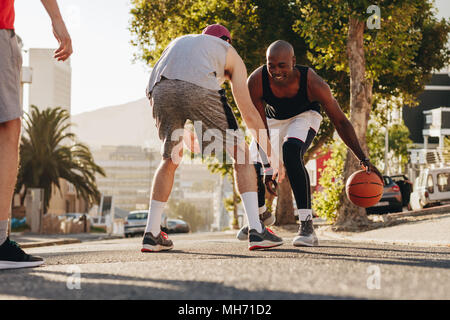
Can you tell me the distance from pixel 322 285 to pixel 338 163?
13439 millimetres

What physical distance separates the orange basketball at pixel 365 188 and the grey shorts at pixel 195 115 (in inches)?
105

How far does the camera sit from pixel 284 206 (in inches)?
835

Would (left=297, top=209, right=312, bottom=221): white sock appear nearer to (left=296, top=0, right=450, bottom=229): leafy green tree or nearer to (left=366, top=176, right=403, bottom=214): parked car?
(left=296, top=0, right=450, bottom=229): leafy green tree

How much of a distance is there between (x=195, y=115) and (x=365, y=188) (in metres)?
3.00

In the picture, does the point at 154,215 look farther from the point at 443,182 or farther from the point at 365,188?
the point at 443,182

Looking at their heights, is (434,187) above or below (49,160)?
below

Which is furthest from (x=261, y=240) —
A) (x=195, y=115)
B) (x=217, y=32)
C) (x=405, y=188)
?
(x=405, y=188)

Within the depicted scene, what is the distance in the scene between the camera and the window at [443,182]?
26880mm

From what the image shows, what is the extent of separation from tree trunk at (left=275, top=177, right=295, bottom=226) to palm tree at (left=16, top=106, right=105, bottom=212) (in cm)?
1899

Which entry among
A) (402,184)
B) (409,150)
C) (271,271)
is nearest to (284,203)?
(402,184)

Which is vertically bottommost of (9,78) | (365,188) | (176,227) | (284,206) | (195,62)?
(176,227)

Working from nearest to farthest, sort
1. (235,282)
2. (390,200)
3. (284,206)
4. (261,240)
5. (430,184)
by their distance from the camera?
(235,282)
(261,240)
(284,206)
(390,200)
(430,184)

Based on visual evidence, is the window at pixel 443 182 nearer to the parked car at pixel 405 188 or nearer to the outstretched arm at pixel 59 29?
the parked car at pixel 405 188
